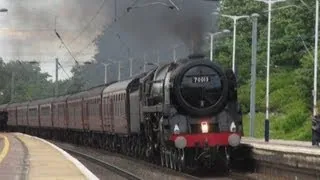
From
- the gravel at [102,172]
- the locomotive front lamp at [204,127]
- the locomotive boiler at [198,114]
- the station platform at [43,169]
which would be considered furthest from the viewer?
the gravel at [102,172]

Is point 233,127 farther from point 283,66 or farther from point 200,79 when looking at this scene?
point 283,66

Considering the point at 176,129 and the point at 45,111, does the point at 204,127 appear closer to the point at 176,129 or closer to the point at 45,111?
the point at 176,129

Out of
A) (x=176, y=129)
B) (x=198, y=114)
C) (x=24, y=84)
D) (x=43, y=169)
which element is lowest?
(x=43, y=169)

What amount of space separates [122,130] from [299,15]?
3927 centimetres

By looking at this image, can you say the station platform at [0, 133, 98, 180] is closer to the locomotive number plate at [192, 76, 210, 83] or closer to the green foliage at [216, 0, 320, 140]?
the locomotive number plate at [192, 76, 210, 83]

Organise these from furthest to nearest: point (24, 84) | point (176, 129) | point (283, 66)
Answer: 1. point (24, 84)
2. point (283, 66)
3. point (176, 129)

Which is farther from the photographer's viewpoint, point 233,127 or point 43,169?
point 233,127

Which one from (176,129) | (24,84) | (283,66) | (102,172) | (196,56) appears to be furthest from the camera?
(24,84)

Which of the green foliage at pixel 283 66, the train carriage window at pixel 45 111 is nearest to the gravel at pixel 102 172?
the green foliage at pixel 283 66

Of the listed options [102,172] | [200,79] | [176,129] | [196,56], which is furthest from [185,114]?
[102,172]

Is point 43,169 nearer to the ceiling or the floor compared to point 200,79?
nearer to the floor

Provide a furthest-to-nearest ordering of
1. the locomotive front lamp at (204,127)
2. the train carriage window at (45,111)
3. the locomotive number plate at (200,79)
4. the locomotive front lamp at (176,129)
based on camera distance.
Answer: the train carriage window at (45,111), the locomotive number plate at (200,79), the locomotive front lamp at (204,127), the locomotive front lamp at (176,129)

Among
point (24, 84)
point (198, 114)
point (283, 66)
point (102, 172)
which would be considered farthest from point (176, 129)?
point (24, 84)

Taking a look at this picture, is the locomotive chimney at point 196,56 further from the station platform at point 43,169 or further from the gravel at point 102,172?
the station platform at point 43,169
